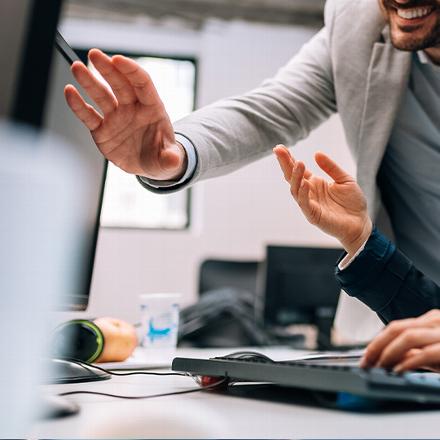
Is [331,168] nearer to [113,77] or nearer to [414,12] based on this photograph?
[113,77]

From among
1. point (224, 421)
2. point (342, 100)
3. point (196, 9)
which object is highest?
point (196, 9)

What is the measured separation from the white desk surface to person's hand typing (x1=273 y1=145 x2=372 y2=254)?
47cm

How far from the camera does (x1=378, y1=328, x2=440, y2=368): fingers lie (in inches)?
23.0

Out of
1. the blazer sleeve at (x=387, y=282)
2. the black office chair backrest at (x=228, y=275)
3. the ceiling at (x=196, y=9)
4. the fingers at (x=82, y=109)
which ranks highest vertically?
the ceiling at (x=196, y=9)

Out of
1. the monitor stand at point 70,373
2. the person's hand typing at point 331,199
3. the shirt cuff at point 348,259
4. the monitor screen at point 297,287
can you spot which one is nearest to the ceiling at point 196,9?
the monitor screen at point 297,287

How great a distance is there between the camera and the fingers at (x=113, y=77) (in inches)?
34.9

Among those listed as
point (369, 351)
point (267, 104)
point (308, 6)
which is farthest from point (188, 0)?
point (369, 351)

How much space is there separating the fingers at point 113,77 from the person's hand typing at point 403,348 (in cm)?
56

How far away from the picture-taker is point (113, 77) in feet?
3.02

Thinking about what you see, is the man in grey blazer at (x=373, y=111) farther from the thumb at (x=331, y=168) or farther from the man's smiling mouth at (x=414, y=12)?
the thumb at (x=331, y=168)

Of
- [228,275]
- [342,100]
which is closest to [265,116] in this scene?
[342,100]

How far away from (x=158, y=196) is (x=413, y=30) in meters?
3.57

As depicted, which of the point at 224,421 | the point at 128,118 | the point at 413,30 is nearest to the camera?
the point at 224,421

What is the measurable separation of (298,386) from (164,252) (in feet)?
13.7
